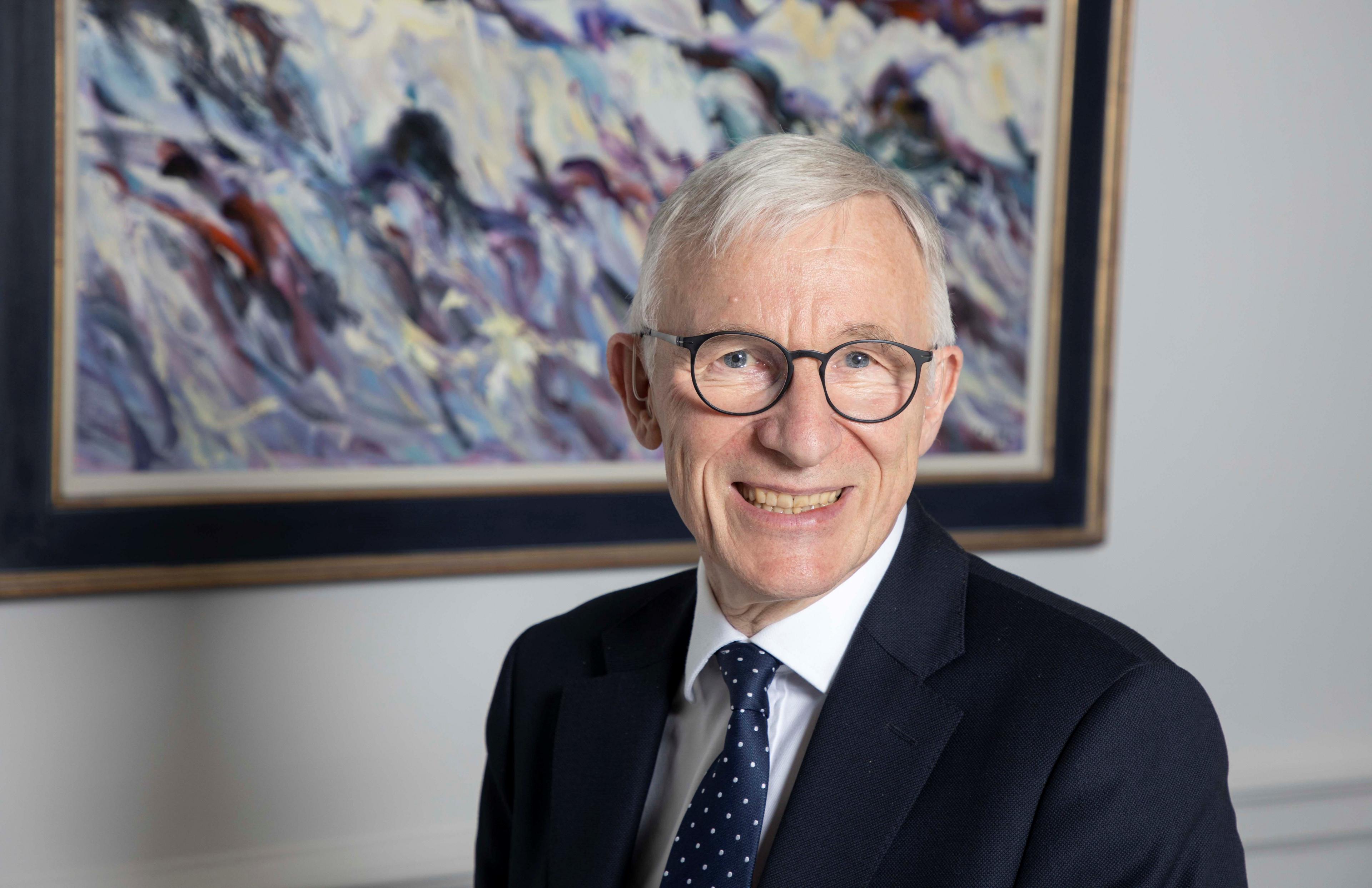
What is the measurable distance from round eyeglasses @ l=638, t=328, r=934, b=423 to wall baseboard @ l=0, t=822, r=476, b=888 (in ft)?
→ 4.82

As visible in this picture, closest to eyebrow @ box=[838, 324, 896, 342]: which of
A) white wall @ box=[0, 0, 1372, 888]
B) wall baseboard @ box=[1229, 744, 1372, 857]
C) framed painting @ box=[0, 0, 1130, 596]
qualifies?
framed painting @ box=[0, 0, 1130, 596]

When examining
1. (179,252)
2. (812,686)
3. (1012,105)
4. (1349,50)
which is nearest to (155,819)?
(179,252)

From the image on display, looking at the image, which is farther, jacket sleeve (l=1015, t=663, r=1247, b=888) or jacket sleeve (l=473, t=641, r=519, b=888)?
jacket sleeve (l=473, t=641, r=519, b=888)

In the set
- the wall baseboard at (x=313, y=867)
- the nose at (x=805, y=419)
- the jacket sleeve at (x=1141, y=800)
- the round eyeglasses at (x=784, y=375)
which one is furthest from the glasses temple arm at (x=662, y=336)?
the wall baseboard at (x=313, y=867)

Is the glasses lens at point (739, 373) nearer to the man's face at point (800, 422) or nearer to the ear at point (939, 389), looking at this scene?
the man's face at point (800, 422)

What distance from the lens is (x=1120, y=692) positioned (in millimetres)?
1180

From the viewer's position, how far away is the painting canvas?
83.0 inches

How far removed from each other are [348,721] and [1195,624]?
1922 mm

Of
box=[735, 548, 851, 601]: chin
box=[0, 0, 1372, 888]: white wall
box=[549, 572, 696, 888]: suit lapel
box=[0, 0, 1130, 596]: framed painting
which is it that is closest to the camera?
box=[735, 548, 851, 601]: chin

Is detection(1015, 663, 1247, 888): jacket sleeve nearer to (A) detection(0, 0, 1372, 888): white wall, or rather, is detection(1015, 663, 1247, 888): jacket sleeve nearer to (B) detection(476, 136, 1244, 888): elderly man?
(B) detection(476, 136, 1244, 888): elderly man

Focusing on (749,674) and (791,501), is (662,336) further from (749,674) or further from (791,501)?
(749,674)

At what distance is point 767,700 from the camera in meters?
1.38

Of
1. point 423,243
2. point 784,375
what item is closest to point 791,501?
point 784,375

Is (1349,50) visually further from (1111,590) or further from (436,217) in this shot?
(436,217)
